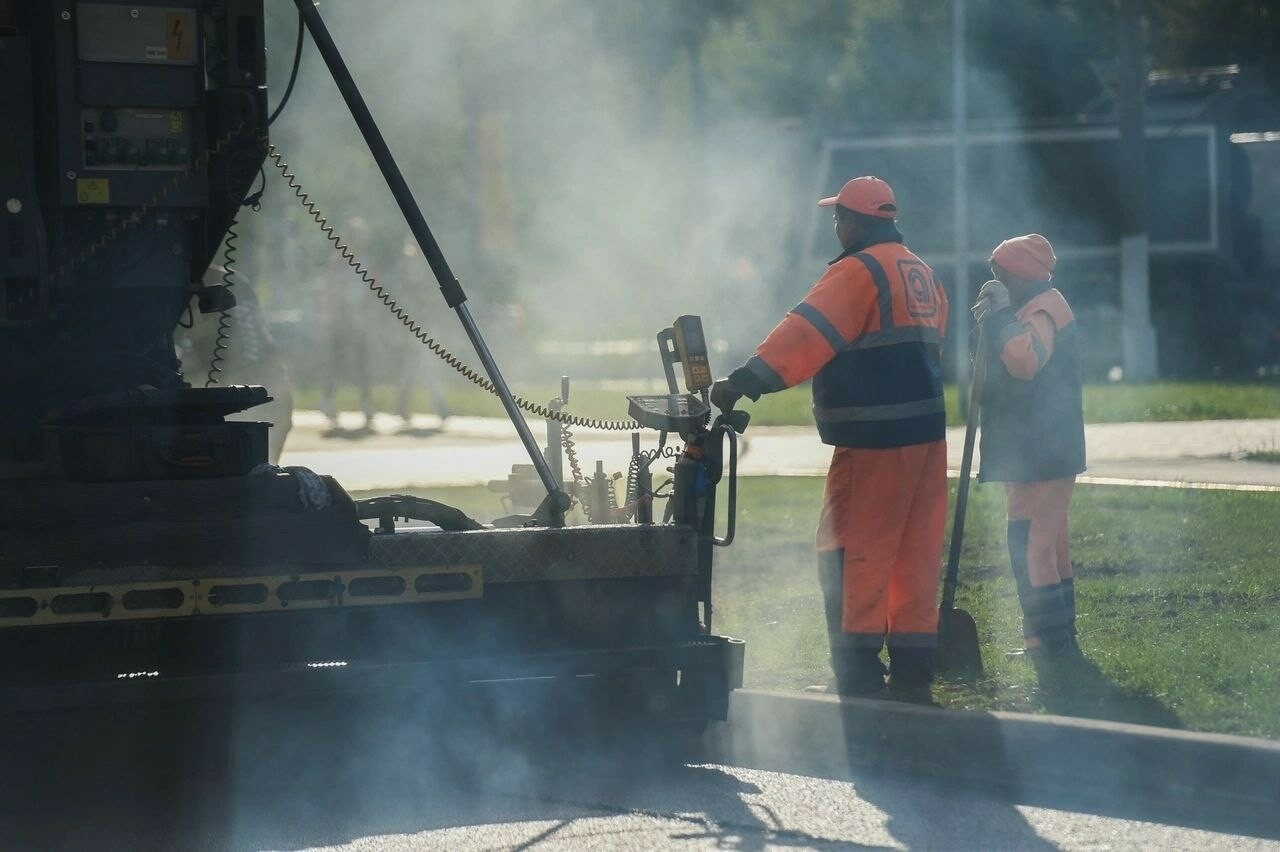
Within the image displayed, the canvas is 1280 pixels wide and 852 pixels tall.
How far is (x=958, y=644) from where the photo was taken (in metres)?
6.17

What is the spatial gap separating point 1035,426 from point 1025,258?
0.53 metres

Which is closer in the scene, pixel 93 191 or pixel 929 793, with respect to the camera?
pixel 93 191

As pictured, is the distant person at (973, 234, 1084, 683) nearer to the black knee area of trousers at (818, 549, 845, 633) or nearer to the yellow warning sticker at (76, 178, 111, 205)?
the black knee area of trousers at (818, 549, 845, 633)

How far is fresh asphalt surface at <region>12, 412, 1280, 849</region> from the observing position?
15.6 ft

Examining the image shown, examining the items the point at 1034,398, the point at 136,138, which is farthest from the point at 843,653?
the point at 136,138

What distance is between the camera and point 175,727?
16.5 feet

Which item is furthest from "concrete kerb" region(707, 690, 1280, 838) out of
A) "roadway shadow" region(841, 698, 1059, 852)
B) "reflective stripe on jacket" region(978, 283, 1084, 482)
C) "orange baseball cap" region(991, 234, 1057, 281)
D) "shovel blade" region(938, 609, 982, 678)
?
"orange baseball cap" region(991, 234, 1057, 281)

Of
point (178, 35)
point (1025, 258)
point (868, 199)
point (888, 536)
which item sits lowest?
point (888, 536)

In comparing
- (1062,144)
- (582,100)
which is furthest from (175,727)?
(1062,144)

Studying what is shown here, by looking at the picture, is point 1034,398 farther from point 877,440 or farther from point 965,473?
point 877,440

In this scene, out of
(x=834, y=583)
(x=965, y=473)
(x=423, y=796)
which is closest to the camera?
(x=423, y=796)

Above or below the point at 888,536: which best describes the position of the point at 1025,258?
above

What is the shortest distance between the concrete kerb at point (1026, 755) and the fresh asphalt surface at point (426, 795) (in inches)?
3.0

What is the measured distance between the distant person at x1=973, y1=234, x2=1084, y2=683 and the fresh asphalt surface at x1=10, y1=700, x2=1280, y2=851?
1080 mm
